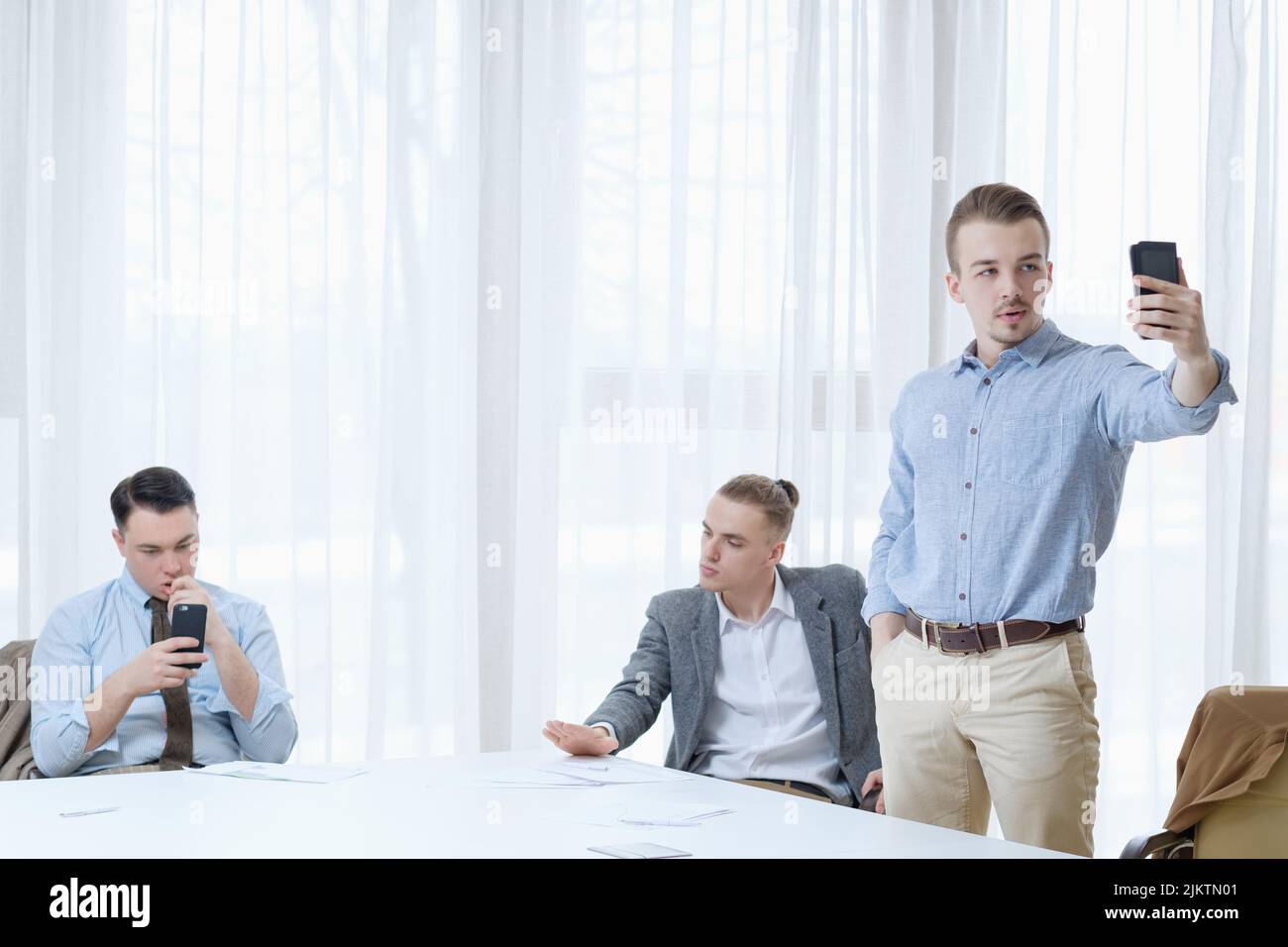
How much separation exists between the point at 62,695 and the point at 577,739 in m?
1.05

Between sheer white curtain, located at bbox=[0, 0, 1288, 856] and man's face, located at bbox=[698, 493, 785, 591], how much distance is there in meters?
0.74

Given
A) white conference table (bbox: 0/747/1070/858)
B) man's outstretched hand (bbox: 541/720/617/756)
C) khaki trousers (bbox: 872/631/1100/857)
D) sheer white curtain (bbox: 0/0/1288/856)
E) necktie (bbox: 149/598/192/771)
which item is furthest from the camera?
sheer white curtain (bbox: 0/0/1288/856)

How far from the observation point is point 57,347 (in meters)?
3.34

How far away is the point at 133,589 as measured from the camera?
2.62 m

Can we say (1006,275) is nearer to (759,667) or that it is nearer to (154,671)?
(759,667)

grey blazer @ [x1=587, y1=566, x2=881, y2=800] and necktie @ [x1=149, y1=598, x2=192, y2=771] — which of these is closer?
necktie @ [x1=149, y1=598, x2=192, y2=771]

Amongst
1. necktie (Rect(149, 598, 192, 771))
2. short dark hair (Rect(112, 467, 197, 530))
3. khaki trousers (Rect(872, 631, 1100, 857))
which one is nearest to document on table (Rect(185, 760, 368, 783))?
necktie (Rect(149, 598, 192, 771))

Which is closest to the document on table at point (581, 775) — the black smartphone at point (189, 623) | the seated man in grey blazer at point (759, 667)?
the seated man in grey blazer at point (759, 667)

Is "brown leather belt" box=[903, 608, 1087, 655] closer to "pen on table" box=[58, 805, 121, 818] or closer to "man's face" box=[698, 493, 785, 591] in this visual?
"man's face" box=[698, 493, 785, 591]

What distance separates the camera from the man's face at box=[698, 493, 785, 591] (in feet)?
8.95

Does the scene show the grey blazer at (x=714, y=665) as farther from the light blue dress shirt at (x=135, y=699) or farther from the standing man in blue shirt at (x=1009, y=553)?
the light blue dress shirt at (x=135, y=699)

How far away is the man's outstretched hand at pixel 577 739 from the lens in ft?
7.41
